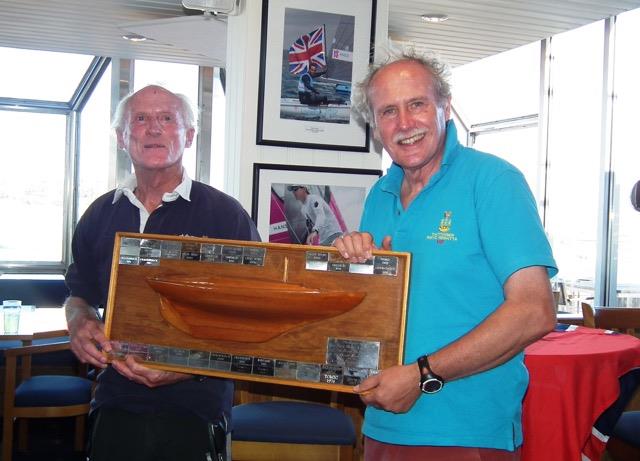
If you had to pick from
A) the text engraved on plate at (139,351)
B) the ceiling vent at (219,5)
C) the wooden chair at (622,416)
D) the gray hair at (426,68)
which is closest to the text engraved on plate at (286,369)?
the text engraved on plate at (139,351)

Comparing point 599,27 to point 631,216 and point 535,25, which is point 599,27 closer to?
point 535,25

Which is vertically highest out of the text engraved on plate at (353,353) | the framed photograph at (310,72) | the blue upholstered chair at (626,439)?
the framed photograph at (310,72)

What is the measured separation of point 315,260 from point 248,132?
2278mm

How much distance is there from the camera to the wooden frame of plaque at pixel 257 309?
60.6 inches

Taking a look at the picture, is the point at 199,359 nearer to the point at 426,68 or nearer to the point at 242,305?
the point at 242,305

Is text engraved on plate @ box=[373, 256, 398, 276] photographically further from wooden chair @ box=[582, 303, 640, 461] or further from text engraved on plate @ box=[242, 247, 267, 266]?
wooden chair @ box=[582, 303, 640, 461]

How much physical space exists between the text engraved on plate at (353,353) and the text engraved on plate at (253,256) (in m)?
0.24

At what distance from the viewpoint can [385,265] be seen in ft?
5.06

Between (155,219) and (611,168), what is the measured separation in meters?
5.29

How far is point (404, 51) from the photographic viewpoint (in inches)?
70.4

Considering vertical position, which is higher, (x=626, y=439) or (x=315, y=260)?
(x=315, y=260)

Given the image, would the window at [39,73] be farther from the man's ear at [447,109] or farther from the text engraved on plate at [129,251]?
the man's ear at [447,109]

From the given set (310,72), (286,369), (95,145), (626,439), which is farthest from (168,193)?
(95,145)

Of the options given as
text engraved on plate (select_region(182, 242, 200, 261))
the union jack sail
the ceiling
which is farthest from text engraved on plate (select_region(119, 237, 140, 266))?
the ceiling
